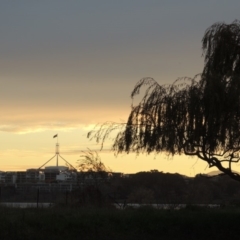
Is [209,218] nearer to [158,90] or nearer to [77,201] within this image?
[158,90]

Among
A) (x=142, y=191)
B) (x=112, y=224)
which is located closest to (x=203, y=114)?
(x=112, y=224)

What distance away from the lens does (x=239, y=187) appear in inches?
2397

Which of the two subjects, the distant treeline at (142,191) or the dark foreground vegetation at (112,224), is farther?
the distant treeline at (142,191)

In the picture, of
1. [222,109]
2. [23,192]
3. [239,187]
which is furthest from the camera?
[239,187]

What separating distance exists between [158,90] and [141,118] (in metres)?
1.27

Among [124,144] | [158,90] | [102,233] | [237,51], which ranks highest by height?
[237,51]

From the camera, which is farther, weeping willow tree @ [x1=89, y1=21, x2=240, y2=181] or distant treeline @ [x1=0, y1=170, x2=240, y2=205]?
distant treeline @ [x1=0, y1=170, x2=240, y2=205]

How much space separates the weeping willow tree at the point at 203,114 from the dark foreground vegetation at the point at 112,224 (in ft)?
11.9

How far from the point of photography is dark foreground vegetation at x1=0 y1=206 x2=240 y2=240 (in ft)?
85.1

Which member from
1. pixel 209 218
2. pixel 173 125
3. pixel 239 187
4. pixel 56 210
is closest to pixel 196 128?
pixel 173 125

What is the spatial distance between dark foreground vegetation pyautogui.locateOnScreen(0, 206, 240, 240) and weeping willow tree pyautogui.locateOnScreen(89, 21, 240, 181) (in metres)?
3.61

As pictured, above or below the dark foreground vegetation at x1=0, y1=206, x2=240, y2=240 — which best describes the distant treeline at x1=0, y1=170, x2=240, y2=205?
above

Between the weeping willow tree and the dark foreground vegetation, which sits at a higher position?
the weeping willow tree

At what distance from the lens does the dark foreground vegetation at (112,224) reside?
25938mm
